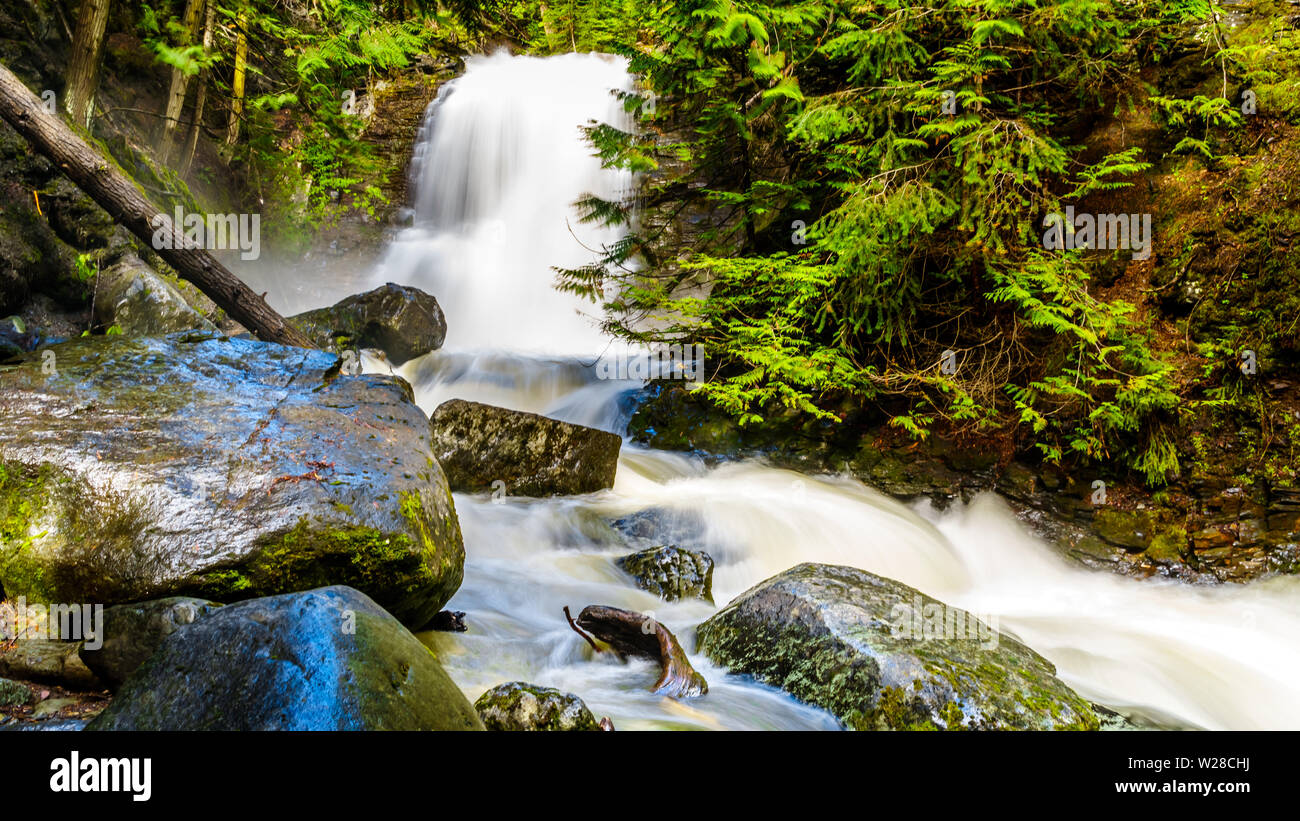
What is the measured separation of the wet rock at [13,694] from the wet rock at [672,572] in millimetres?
3736

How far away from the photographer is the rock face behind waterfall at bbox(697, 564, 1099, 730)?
10.8 feet

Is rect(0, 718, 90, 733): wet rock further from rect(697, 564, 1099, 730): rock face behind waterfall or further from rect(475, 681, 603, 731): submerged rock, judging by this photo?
rect(697, 564, 1099, 730): rock face behind waterfall

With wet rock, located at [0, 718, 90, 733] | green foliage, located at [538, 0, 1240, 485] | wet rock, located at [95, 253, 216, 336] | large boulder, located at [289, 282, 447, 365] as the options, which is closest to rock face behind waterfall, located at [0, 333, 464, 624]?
wet rock, located at [0, 718, 90, 733]

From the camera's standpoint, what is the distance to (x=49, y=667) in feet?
9.14

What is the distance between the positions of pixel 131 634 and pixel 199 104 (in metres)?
11.9

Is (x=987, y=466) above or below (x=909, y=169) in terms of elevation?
below

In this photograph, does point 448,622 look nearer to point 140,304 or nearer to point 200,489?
point 200,489

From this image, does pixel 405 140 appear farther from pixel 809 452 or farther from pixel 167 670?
pixel 167 670

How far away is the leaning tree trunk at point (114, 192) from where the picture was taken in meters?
5.66

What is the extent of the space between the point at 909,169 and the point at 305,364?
227 inches

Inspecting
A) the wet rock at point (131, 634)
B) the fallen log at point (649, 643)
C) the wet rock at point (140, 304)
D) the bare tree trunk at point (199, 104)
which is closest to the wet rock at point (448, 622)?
the fallen log at point (649, 643)

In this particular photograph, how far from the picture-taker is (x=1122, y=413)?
232 inches

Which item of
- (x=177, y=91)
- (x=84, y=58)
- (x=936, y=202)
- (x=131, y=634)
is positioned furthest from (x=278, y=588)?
(x=177, y=91)
